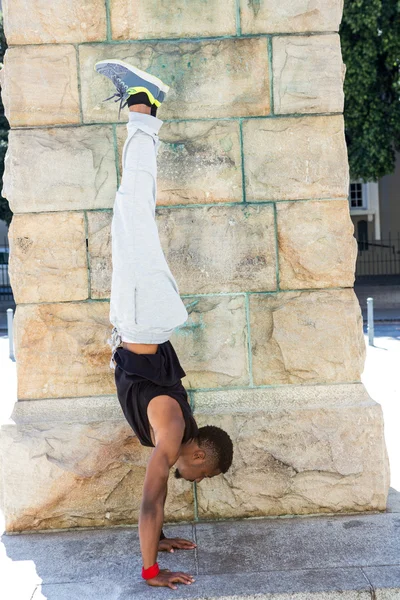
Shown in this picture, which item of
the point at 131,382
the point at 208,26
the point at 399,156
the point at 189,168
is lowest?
the point at 131,382

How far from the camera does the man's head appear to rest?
165 inches

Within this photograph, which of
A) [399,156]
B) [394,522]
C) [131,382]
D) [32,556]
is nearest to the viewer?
[131,382]

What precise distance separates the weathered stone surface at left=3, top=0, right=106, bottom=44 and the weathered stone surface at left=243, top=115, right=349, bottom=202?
48.0 inches

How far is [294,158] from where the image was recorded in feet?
16.3

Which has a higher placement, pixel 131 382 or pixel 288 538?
pixel 131 382

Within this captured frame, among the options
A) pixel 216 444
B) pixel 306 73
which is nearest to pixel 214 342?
pixel 216 444

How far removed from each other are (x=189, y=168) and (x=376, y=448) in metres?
2.20

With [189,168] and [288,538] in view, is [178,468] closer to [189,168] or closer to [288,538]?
[288,538]

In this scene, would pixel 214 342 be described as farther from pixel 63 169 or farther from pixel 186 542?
pixel 63 169

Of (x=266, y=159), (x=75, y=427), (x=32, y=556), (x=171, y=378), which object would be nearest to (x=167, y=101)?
(x=266, y=159)

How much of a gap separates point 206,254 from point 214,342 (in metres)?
0.59

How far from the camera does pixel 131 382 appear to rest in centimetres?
415

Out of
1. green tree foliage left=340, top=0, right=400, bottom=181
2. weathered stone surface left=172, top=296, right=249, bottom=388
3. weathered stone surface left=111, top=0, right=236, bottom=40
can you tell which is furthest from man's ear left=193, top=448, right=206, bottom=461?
green tree foliage left=340, top=0, right=400, bottom=181

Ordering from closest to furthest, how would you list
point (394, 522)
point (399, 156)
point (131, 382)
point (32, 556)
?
point (131, 382) → point (32, 556) → point (394, 522) → point (399, 156)
